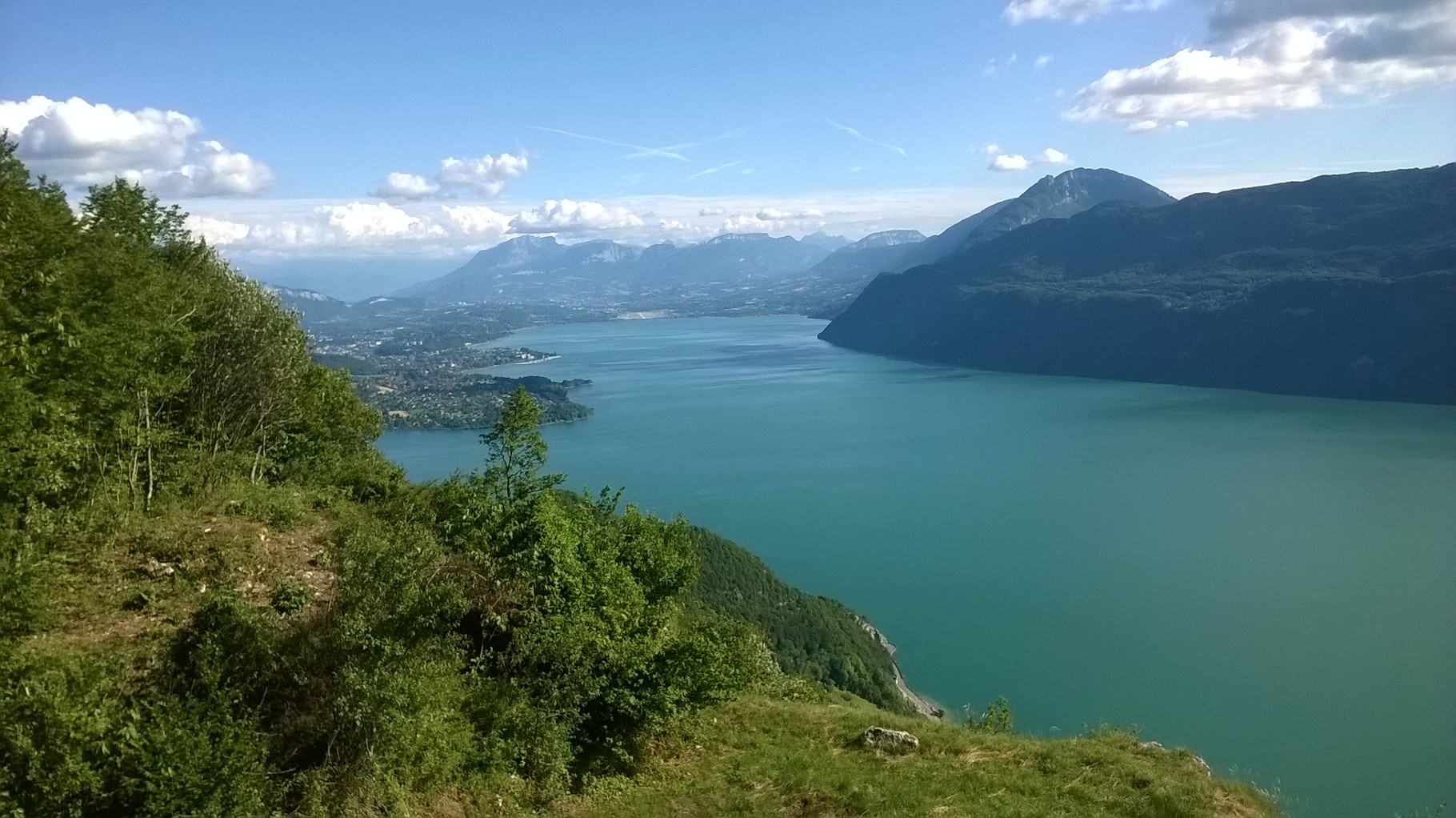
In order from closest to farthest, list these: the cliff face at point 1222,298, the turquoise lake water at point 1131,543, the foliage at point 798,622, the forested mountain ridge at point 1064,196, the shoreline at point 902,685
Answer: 1. the turquoise lake water at point 1131,543
2. the shoreline at point 902,685
3. the foliage at point 798,622
4. the cliff face at point 1222,298
5. the forested mountain ridge at point 1064,196

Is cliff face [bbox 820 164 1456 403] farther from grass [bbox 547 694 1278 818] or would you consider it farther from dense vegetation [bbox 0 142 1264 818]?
dense vegetation [bbox 0 142 1264 818]

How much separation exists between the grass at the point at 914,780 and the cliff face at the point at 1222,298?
68.4 m

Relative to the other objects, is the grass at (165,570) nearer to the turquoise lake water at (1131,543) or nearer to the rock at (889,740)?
the rock at (889,740)

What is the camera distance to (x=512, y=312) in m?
176

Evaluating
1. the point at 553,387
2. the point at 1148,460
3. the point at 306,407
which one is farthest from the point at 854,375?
the point at 306,407

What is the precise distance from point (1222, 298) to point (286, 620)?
93296 mm

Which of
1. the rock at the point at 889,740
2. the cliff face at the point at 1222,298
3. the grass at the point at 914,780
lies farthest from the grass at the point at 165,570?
the cliff face at the point at 1222,298

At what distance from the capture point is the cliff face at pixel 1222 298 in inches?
2657

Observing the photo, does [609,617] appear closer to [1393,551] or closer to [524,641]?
[524,641]

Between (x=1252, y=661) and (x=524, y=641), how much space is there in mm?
22824

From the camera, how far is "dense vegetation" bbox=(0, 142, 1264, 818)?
4531 mm

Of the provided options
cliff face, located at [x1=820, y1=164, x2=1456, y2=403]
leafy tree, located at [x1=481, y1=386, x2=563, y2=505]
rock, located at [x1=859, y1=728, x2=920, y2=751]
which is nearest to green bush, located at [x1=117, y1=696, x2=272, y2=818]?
leafy tree, located at [x1=481, y1=386, x2=563, y2=505]

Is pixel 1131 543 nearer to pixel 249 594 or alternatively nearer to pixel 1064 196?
pixel 249 594

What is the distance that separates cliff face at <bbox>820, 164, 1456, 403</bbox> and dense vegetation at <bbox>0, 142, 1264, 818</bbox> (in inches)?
2759
